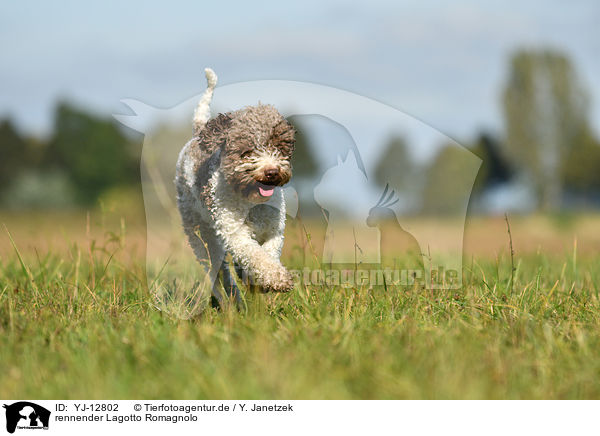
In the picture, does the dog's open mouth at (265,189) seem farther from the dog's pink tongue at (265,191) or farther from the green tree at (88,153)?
the green tree at (88,153)

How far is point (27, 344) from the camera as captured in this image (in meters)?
3.66

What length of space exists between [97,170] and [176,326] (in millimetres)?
48578

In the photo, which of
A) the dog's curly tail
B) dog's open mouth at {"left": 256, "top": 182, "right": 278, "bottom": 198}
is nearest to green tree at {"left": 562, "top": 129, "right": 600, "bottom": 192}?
the dog's curly tail

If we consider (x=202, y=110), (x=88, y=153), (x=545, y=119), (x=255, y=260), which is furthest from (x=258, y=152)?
(x=88, y=153)

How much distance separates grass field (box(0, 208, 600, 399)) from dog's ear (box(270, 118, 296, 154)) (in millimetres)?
1155

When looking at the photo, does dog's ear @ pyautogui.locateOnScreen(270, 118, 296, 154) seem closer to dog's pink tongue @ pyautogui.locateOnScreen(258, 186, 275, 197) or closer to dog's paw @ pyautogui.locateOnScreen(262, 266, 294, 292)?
dog's pink tongue @ pyautogui.locateOnScreen(258, 186, 275, 197)

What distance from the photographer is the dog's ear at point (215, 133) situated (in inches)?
181

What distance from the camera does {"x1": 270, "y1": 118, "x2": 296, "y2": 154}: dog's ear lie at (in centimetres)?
445

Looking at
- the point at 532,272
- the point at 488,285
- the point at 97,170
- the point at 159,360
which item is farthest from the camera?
the point at 97,170

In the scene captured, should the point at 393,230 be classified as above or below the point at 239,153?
below

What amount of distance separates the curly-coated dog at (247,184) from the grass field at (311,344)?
0.34 metres
